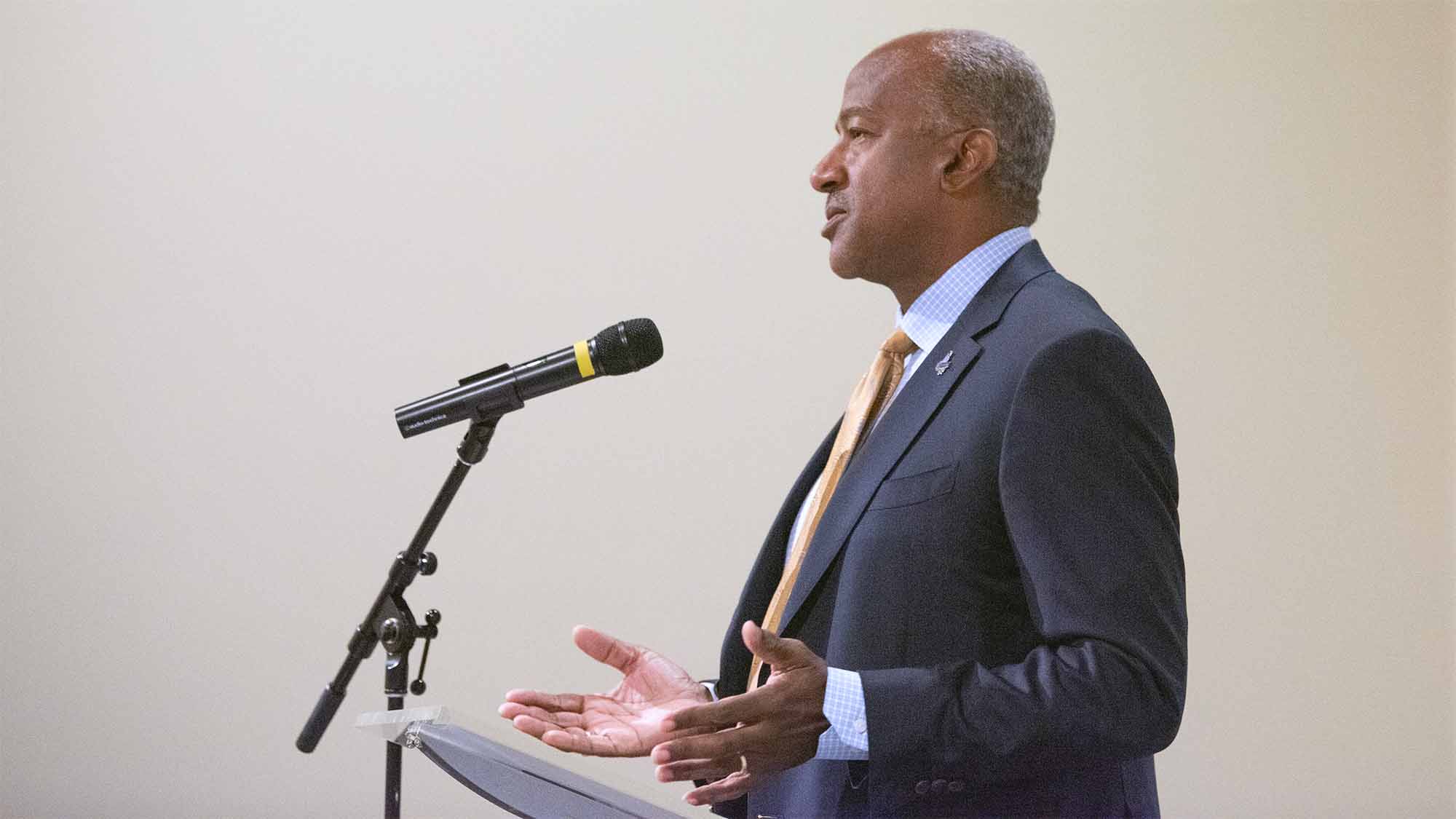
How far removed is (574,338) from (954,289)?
2280 mm

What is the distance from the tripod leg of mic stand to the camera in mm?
1873

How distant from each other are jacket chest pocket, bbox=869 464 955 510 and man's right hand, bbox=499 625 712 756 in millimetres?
320

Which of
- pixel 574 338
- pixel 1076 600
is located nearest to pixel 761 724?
pixel 1076 600

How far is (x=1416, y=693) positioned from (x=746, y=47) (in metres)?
2.67

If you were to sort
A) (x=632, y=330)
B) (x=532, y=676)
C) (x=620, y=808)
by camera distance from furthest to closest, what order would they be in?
(x=532, y=676) < (x=632, y=330) < (x=620, y=808)

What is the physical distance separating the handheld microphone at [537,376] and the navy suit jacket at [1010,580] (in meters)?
0.33

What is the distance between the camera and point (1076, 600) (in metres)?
1.42

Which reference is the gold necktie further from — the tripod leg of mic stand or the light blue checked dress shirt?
the tripod leg of mic stand

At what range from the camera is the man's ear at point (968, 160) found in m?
1.82

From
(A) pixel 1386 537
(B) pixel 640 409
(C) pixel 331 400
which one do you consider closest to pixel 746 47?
(B) pixel 640 409

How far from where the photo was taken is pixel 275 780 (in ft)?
12.8

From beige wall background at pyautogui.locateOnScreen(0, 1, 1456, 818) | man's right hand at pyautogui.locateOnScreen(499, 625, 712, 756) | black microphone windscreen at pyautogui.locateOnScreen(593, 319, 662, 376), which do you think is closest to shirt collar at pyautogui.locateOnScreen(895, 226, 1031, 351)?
black microphone windscreen at pyautogui.locateOnScreen(593, 319, 662, 376)

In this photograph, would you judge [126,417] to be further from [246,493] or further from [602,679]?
[602,679]

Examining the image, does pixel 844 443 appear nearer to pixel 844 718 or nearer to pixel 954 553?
pixel 954 553
